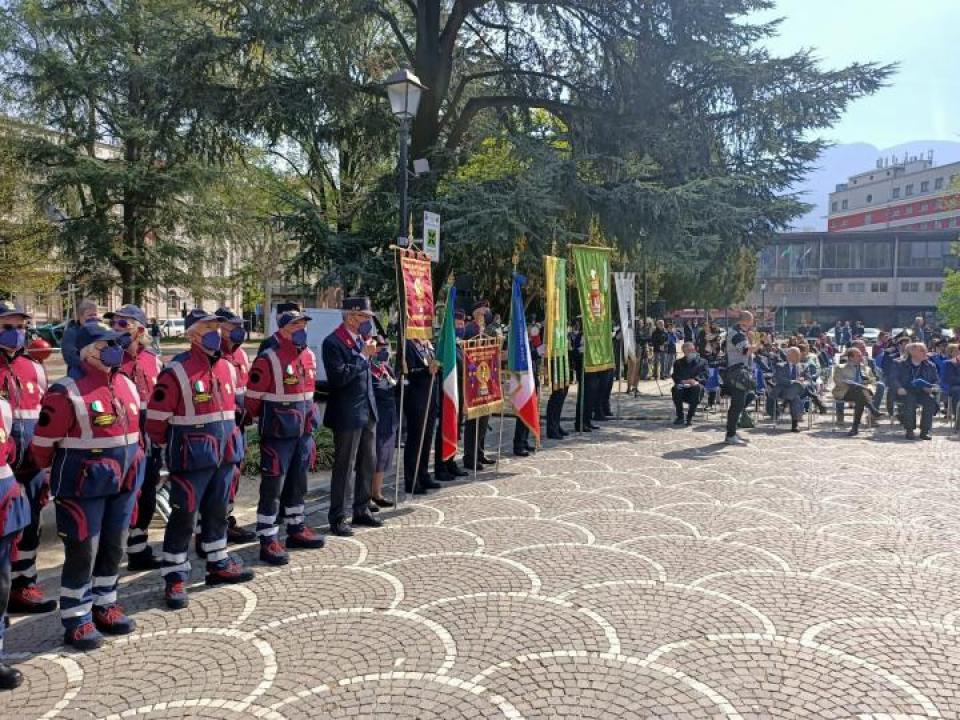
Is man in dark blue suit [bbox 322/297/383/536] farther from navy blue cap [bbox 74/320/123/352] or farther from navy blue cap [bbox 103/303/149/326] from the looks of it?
navy blue cap [bbox 74/320/123/352]

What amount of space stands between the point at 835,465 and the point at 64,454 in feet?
29.6

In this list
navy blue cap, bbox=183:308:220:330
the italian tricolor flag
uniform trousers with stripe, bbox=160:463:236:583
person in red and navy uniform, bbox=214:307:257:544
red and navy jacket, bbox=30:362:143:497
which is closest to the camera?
red and navy jacket, bbox=30:362:143:497

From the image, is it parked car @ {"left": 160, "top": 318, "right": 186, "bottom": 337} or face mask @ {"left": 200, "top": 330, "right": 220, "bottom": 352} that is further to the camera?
parked car @ {"left": 160, "top": 318, "right": 186, "bottom": 337}

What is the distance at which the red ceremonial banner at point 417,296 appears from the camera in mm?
7355

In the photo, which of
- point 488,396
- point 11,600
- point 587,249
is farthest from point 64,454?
point 587,249

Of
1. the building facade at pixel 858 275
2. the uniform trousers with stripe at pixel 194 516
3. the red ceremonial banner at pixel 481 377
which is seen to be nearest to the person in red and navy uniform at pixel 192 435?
the uniform trousers with stripe at pixel 194 516

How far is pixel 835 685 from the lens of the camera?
3.69 m

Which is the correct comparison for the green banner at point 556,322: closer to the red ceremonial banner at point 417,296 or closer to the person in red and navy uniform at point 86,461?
the red ceremonial banner at point 417,296

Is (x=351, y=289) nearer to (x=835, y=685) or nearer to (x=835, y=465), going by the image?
(x=835, y=465)

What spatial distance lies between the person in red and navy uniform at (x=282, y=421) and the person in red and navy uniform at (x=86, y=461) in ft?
4.61

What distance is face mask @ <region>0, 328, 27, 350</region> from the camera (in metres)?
4.48

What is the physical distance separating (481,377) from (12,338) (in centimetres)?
550

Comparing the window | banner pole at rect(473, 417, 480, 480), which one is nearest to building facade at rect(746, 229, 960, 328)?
the window

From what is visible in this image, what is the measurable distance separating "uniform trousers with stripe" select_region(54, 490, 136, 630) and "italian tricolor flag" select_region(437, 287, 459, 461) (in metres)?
4.21
